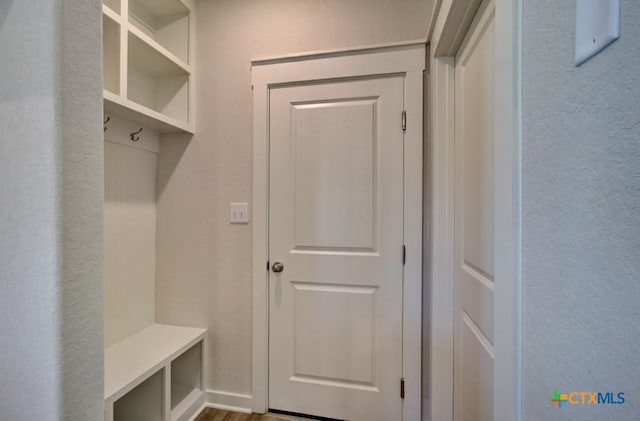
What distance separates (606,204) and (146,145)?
1.98 metres

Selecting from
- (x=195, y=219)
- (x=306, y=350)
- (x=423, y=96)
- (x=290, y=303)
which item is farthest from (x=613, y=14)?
(x=195, y=219)

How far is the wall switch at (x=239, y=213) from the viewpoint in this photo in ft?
5.58

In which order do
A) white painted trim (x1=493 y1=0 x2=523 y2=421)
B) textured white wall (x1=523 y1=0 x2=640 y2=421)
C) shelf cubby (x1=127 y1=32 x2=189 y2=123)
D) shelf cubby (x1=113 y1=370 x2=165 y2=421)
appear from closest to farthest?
textured white wall (x1=523 y1=0 x2=640 y2=421), white painted trim (x1=493 y1=0 x2=523 y2=421), shelf cubby (x1=113 y1=370 x2=165 y2=421), shelf cubby (x1=127 y1=32 x2=189 y2=123)

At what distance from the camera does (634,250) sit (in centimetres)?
32

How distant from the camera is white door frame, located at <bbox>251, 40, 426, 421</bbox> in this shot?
1481mm

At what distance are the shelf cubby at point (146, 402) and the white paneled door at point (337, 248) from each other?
58cm

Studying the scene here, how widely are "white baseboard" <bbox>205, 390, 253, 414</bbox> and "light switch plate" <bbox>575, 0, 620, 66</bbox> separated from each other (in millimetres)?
2028

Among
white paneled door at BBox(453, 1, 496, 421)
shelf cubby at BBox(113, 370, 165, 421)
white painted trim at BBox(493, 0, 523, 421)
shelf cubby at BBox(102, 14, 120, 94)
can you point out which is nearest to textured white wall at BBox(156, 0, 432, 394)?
shelf cubby at BBox(113, 370, 165, 421)

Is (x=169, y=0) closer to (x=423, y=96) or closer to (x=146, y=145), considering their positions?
(x=146, y=145)

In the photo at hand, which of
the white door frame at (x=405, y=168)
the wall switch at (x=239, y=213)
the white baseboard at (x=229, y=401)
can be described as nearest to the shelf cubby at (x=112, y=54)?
the white door frame at (x=405, y=168)

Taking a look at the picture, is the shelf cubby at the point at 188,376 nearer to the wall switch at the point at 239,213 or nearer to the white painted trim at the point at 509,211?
the wall switch at the point at 239,213

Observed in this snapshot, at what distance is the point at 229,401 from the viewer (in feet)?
5.65

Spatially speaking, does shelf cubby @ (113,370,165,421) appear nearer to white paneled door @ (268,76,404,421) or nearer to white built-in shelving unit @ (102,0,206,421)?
white built-in shelving unit @ (102,0,206,421)

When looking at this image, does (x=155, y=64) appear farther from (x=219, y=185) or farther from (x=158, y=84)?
(x=219, y=185)
